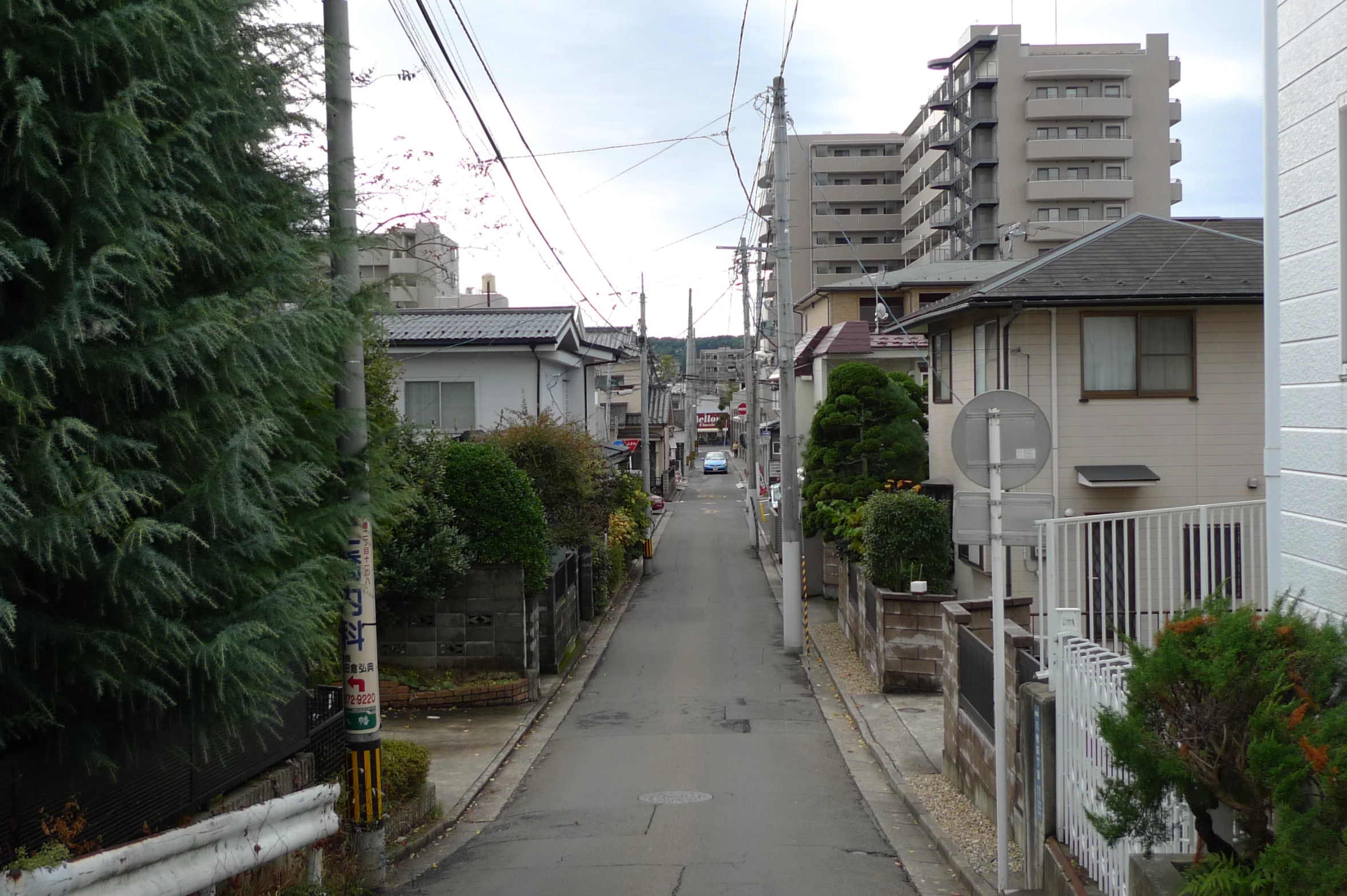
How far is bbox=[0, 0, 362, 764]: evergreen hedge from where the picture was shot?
5.21 meters

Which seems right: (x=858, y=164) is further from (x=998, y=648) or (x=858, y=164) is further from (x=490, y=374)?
(x=998, y=648)

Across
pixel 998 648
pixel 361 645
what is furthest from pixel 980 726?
pixel 361 645

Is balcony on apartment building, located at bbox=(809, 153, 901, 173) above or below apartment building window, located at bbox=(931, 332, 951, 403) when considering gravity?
above

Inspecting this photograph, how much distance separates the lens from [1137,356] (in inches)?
695

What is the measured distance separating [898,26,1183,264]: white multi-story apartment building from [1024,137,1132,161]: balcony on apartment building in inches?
1.7

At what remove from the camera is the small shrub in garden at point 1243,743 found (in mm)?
4102

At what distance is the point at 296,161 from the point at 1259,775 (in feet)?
21.0

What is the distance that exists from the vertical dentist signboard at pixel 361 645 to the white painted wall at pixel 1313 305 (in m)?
6.60

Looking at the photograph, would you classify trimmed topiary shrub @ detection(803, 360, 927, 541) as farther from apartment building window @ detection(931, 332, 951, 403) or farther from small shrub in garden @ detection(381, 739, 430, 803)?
small shrub in garden @ detection(381, 739, 430, 803)

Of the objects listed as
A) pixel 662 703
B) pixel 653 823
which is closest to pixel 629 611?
pixel 662 703

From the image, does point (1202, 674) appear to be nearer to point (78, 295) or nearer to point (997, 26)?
point (78, 295)

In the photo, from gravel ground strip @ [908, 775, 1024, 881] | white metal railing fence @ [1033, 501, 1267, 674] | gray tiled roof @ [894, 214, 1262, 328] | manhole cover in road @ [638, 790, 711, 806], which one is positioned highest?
gray tiled roof @ [894, 214, 1262, 328]

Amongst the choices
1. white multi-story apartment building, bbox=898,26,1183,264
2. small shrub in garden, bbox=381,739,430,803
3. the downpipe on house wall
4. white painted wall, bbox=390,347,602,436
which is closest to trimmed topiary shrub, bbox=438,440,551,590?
small shrub in garden, bbox=381,739,430,803

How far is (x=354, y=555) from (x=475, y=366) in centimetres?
1928
